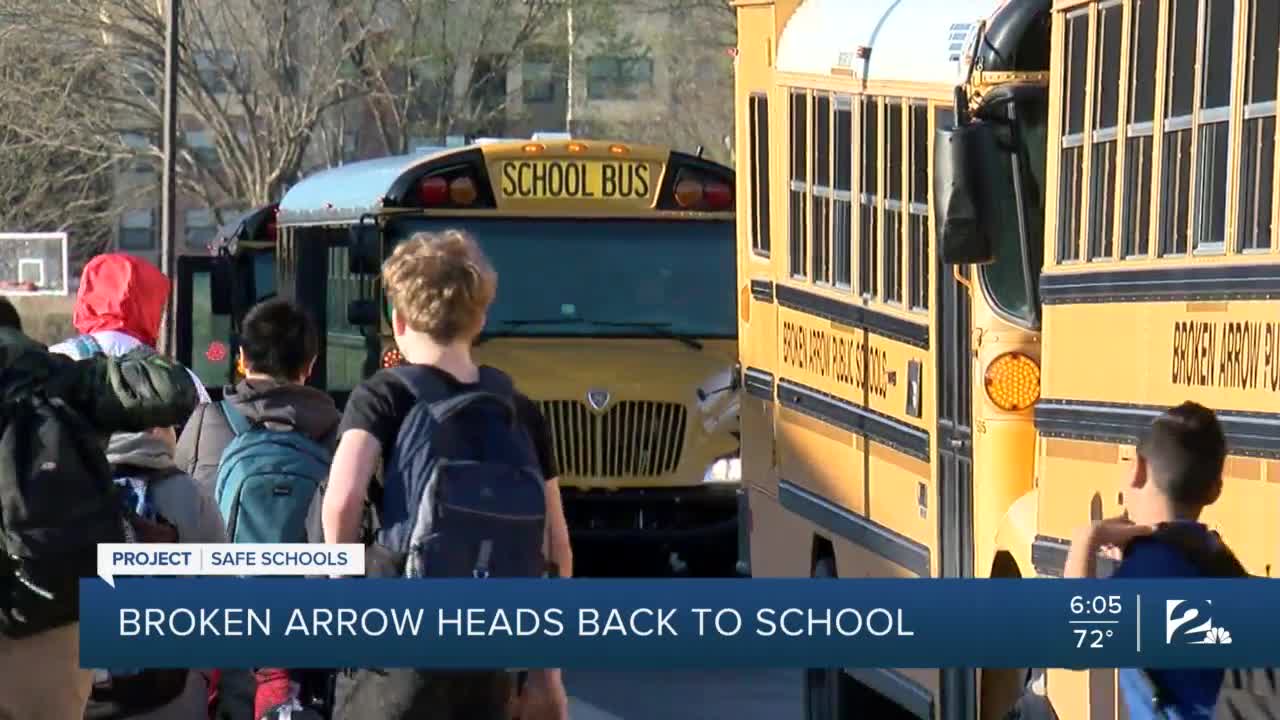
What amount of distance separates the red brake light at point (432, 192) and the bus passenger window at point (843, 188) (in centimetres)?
541

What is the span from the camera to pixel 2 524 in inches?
233

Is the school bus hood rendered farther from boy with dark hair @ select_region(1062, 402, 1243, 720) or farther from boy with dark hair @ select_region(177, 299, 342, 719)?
boy with dark hair @ select_region(1062, 402, 1243, 720)

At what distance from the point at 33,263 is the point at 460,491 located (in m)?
43.2

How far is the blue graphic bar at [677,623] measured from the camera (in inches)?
219

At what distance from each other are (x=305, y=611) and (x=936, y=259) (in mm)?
4073

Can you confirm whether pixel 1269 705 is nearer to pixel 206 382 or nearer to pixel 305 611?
pixel 305 611

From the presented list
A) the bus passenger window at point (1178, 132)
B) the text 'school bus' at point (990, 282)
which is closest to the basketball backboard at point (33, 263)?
the text 'school bus' at point (990, 282)

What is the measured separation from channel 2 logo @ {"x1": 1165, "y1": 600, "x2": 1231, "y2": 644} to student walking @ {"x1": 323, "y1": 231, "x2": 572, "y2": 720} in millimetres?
1236

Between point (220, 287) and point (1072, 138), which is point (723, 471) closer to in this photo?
point (220, 287)

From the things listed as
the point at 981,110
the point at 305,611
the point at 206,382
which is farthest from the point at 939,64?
the point at 206,382

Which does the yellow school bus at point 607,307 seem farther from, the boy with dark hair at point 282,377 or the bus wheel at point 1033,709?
the bus wheel at point 1033,709

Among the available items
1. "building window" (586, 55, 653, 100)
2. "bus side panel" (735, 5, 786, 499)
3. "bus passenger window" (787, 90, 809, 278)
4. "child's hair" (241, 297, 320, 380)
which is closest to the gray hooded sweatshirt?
"child's hair" (241, 297, 320, 380)

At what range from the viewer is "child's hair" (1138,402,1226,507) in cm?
540

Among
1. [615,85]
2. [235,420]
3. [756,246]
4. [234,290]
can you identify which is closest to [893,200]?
[756,246]
